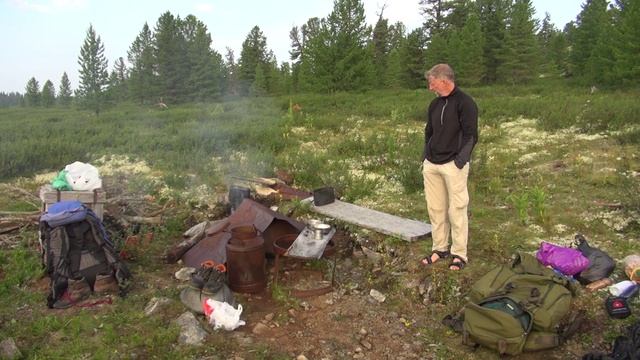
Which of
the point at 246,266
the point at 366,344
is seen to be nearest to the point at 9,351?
the point at 246,266

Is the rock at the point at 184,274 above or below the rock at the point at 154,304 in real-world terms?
above

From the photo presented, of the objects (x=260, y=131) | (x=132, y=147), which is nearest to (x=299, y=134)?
(x=260, y=131)

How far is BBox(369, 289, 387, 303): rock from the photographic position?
5.08 m

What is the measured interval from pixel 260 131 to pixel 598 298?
10.3m

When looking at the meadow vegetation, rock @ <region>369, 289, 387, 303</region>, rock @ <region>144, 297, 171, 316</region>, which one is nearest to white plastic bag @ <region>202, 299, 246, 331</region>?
the meadow vegetation

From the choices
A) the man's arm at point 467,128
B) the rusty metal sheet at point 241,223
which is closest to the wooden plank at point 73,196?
the rusty metal sheet at point 241,223

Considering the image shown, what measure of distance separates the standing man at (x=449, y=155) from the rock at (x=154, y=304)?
9.09 ft

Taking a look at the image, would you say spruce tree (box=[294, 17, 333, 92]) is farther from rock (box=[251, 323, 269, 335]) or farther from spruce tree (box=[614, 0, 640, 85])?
rock (box=[251, 323, 269, 335])

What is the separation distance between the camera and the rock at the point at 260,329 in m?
4.51

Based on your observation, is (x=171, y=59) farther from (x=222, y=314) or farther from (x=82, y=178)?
(x=222, y=314)

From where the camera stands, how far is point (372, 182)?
340 inches

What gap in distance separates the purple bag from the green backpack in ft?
1.37

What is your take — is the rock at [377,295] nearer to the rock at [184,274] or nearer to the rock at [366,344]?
the rock at [366,344]

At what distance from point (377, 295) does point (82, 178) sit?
4.17 metres
